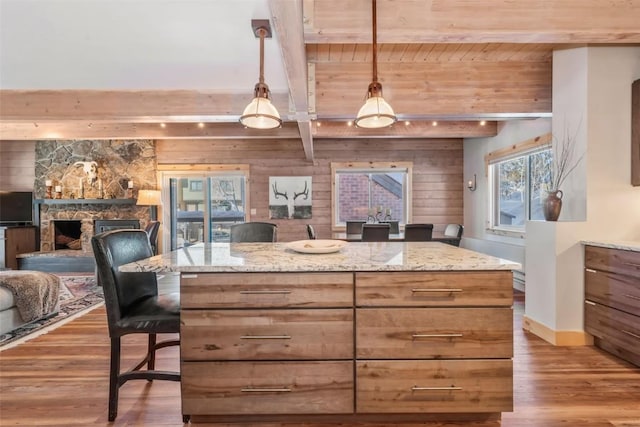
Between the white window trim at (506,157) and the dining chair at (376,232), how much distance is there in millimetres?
2175

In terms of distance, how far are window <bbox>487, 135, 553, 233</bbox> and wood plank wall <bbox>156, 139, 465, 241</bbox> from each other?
116 cm

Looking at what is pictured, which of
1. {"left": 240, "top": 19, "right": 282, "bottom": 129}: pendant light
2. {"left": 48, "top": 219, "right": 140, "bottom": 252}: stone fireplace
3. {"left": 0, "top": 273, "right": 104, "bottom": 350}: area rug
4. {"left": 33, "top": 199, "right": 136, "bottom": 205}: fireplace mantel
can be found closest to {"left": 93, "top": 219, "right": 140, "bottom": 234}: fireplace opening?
{"left": 48, "top": 219, "right": 140, "bottom": 252}: stone fireplace

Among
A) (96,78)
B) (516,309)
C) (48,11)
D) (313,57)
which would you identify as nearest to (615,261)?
(516,309)

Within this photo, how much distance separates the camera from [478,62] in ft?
11.1

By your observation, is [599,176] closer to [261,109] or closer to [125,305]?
[261,109]

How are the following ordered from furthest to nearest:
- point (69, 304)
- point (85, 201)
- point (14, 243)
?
point (85, 201), point (14, 243), point (69, 304)

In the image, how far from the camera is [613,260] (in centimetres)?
241

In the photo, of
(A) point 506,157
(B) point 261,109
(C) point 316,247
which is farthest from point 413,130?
(C) point 316,247

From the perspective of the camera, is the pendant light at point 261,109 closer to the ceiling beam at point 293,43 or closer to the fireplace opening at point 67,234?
the ceiling beam at point 293,43

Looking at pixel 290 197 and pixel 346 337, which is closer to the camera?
pixel 346 337

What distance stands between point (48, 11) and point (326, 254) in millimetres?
2601

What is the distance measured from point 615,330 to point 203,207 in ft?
21.1

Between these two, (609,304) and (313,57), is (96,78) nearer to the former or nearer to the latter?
(313,57)

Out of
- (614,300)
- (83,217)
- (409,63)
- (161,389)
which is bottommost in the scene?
(161,389)
